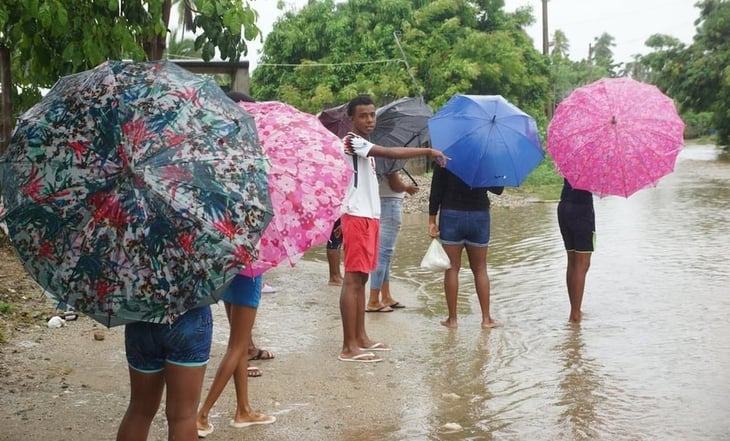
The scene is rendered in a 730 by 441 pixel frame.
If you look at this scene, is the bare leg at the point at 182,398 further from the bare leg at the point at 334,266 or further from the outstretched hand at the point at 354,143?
the bare leg at the point at 334,266

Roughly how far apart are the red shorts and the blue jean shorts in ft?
3.79

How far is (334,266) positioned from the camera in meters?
9.88

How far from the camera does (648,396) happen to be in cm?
561

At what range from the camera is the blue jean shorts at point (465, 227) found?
7262mm

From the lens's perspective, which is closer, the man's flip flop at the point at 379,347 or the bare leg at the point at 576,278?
the man's flip flop at the point at 379,347

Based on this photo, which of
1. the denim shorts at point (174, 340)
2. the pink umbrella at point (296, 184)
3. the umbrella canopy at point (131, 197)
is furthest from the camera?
the pink umbrella at point (296, 184)

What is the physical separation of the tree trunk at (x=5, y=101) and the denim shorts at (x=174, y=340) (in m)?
6.48

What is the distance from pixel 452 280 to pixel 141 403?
4.39 m

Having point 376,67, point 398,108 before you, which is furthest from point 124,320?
point 376,67

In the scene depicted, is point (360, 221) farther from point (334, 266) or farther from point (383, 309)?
point (334, 266)

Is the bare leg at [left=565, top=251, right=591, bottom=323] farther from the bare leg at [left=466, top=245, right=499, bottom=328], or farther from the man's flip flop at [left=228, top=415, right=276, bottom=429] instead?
the man's flip flop at [left=228, top=415, right=276, bottom=429]

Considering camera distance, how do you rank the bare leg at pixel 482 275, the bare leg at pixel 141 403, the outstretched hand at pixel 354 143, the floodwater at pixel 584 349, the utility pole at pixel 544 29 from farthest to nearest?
the utility pole at pixel 544 29 → the bare leg at pixel 482 275 → the outstretched hand at pixel 354 143 → the floodwater at pixel 584 349 → the bare leg at pixel 141 403

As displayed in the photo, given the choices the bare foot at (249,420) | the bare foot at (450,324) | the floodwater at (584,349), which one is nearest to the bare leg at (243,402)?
the bare foot at (249,420)

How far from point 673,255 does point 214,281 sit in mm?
9923
